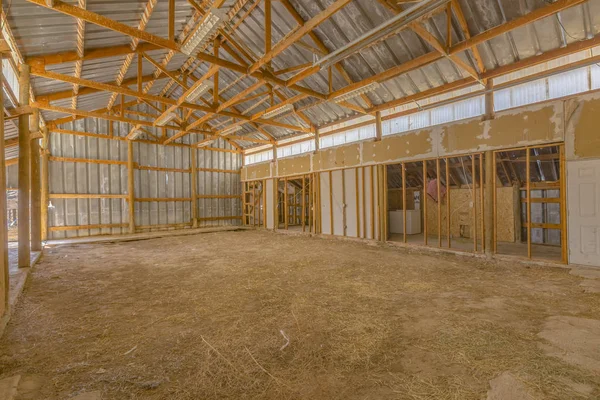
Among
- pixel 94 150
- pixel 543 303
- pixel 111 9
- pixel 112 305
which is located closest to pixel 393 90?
pixel 543 303

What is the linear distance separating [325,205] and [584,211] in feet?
22.1

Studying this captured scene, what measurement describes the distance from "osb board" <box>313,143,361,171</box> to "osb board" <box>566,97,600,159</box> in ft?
16.4

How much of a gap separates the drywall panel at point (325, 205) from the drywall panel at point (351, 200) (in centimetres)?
81

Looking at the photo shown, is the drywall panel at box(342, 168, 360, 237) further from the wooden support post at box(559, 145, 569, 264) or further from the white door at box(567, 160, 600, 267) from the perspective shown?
the white door at box(567, 160, 600, 267)

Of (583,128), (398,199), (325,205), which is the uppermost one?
(583,128)

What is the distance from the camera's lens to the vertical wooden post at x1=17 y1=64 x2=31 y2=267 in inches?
215

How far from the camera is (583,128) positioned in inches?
207

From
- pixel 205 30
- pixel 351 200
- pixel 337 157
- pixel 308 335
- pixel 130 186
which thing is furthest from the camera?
pixel 130 186

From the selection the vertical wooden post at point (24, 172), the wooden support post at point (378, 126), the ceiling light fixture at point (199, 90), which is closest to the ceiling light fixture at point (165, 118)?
the ceiling light fixture at point (199, 90)

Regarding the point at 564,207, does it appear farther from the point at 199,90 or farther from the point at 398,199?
the point at 199,90

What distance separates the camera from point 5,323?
3.16 meters

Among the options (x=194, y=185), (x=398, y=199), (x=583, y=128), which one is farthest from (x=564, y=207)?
(x=194, y=185)

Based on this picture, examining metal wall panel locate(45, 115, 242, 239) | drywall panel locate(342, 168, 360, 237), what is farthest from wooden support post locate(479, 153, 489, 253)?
metal wall panel locate(45, 115, 242, 239)

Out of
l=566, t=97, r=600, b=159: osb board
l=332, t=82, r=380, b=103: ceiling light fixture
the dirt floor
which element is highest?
l=332, t=82, r=380, b=103: ceiling light fixture
